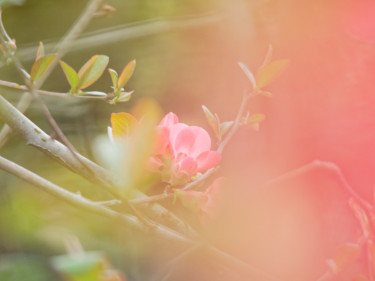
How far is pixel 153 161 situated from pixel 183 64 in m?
1.10

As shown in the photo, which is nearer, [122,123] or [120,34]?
[122,123]

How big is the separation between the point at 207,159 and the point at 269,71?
4.1 inches

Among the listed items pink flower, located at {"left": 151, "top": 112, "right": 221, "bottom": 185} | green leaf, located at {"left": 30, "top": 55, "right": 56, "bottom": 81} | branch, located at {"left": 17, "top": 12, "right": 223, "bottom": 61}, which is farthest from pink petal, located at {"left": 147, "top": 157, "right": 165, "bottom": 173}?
branch, located at {"left": 17, "top": 12, "right": 223, "bottom": 61}

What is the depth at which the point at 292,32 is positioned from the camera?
4.31 feet

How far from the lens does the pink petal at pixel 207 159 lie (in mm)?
365

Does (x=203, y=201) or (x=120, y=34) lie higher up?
(x=203, y=201)

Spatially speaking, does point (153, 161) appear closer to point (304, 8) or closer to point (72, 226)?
point (72, 226)

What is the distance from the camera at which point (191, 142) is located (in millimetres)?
371

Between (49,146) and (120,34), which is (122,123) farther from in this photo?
(120,34)

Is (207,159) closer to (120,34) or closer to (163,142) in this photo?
(163,142)

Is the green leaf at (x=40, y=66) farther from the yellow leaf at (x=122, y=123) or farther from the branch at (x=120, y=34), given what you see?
the branch at (x=120, y=34)

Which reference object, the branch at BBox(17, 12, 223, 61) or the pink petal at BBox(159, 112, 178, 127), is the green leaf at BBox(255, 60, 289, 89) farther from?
the branch at BBox(17, 12, 223, 61)

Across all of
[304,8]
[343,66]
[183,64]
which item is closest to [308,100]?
[343,66]

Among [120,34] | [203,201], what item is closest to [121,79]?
[203,201]
